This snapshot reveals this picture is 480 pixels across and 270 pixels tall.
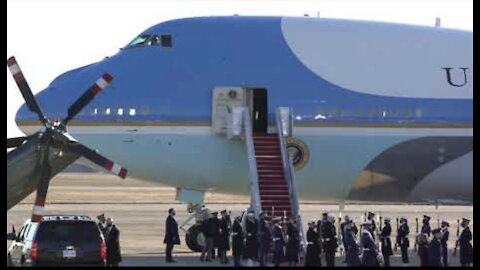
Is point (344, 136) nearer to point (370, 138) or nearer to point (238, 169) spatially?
point (370, 138)

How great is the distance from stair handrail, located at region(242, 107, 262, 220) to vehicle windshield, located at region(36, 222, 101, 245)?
5.04 meters

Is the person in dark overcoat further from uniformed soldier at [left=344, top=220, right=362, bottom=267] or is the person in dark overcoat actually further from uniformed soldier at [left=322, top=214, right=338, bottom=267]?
uniformed soldier at [left=344, top=220, right=362, bottom=267]

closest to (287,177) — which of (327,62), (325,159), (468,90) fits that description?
(325,159)

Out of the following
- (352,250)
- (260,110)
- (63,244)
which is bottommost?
(352,250)

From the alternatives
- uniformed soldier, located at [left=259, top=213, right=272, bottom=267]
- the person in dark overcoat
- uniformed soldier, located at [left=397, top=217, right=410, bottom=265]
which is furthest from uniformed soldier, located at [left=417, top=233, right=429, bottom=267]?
the person in dark overcoat

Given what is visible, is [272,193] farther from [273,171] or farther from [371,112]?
[371,112]

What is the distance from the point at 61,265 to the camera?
25328mm

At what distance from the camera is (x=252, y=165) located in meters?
30.5

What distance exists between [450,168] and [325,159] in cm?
363

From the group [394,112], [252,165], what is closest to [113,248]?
[252,165]

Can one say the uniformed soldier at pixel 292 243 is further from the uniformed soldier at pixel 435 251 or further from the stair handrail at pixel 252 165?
the uniformed soldier at pixel 435 251

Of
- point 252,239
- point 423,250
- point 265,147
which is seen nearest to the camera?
point 423,250

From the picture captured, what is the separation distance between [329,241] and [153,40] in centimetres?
793

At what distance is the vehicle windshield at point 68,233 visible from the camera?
25.6 m
